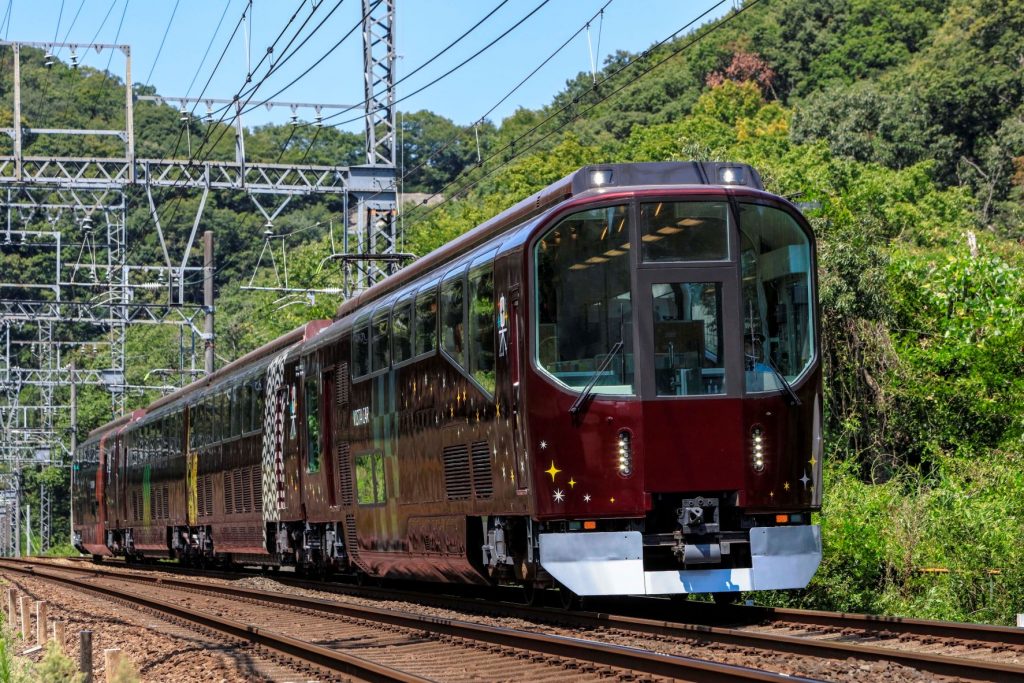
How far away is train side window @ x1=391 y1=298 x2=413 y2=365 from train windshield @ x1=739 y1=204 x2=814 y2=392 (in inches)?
174

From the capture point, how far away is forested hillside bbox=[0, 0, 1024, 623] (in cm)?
1611

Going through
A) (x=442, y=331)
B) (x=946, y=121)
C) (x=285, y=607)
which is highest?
(x=946, y=121)

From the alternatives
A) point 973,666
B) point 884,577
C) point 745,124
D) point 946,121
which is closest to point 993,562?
point 884,577

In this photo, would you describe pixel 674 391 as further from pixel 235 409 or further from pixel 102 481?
pixel 102 481

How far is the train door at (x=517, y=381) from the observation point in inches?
481

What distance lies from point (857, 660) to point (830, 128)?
57270 mm

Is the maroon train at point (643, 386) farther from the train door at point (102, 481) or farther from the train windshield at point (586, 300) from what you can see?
the train door at point (102, 481)

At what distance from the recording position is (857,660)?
9305 mm

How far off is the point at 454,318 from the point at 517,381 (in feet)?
6.66

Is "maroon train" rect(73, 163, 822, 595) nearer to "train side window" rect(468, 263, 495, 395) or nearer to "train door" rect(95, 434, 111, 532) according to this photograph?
"train side window" rect(468, 263, 495, 395)

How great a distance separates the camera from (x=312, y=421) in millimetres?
20031

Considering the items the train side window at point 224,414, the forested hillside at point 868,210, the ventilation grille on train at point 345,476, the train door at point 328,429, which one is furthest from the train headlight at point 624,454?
the train side window at point 224,414

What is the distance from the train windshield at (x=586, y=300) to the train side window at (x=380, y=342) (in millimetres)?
4448

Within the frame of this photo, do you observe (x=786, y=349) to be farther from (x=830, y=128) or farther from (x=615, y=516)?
(x=830, y=128)
